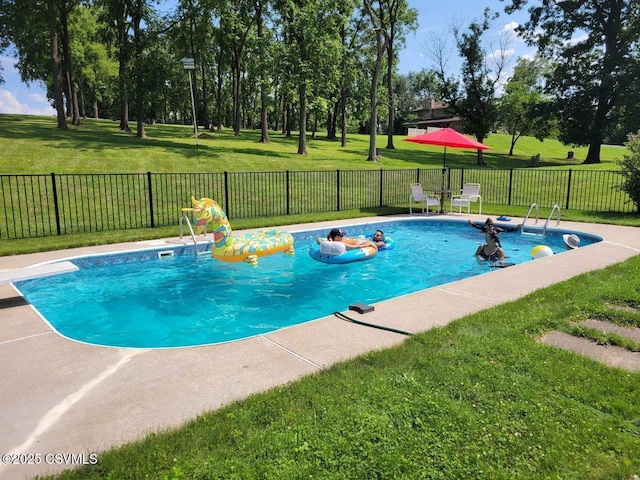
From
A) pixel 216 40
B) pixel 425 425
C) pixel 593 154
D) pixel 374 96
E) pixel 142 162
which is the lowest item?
pixel 425 425

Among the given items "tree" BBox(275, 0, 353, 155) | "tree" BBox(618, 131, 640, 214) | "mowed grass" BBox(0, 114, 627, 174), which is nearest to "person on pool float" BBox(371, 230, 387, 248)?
"tree" BBox(618, 131, 640, 214)

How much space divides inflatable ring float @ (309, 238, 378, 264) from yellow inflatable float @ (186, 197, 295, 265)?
0.94m

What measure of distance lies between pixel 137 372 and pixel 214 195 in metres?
12.8

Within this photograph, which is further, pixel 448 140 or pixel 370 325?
pixel 448 140

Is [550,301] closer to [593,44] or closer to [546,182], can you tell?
[546,182]

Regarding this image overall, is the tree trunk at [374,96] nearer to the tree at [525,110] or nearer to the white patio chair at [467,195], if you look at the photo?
the white patio chair at [467,195]

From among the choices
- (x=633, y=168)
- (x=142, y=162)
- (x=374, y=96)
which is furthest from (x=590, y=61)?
(x=142, y=162)

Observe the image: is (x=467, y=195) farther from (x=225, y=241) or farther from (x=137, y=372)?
(x=137, y=372)

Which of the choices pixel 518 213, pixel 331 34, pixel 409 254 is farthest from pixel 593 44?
pixel 409 254

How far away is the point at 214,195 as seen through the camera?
1639cm

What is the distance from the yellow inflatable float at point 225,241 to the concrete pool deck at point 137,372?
3.45 meters

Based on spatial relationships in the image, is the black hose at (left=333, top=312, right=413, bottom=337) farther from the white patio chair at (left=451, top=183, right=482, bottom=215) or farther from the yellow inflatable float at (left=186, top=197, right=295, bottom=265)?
the white patio chair at (left=451, top=183, right=482, bottom=215)

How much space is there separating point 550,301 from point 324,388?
3741 millimetres

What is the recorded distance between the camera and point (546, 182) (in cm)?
2216
